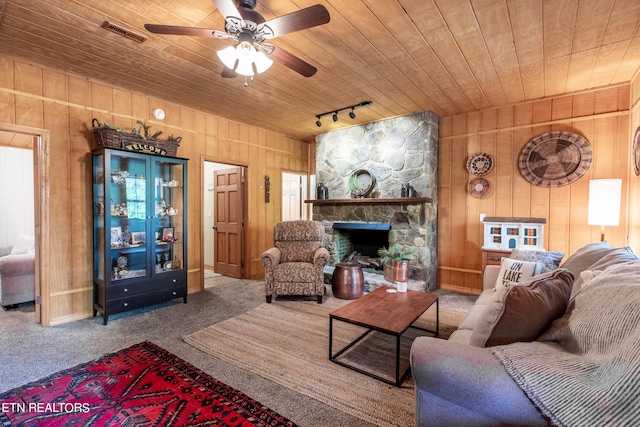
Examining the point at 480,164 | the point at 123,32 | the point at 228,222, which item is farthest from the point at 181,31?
the point at 480,164

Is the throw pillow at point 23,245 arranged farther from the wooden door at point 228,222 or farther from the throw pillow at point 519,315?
the throw pillow at point 519,315

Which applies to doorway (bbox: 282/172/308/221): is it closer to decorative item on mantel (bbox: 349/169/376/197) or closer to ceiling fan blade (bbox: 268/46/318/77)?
decorative item on mantel (bbox: 349/169/376/197)

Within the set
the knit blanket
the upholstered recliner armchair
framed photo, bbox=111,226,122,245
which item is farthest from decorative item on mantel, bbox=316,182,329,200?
the knit blanket

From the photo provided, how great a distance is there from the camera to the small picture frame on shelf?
12.2 ft

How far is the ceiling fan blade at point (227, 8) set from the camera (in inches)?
64.1

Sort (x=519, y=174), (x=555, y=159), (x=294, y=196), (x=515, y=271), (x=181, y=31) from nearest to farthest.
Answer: (x=181, y=31)
(x=515, y=271)
(x=555, y=159)
(x=519, y=174)
(x=294, y=196)

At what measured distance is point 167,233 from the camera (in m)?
3.78

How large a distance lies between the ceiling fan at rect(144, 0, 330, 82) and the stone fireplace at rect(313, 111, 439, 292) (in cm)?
247

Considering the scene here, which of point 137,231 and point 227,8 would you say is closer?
point 227,8

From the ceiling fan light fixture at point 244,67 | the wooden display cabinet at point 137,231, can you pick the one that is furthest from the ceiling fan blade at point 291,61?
the wooden display cabinet at point 137,231

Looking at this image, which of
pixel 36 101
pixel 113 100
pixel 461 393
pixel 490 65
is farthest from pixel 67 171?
pixel 490 65

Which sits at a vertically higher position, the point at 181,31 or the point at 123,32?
the point at 123,32

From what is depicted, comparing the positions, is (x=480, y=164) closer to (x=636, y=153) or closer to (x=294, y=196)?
(x=636, y=153)

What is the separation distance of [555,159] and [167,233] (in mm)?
4949
